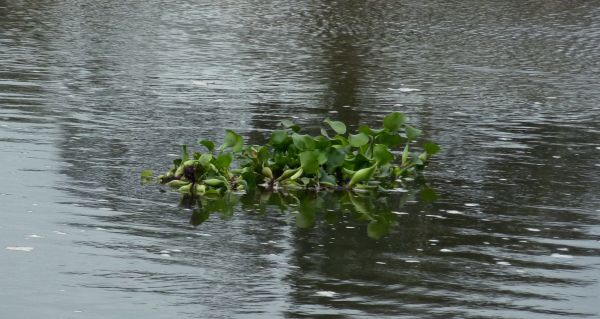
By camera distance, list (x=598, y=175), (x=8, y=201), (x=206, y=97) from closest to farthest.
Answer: (x=8, y=201) → (x=598, y=175) → (x=206, y=97)

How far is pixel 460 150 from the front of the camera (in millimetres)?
11656

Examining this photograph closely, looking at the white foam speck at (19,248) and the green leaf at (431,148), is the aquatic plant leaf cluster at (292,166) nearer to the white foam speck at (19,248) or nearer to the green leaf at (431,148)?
the green leaf at (431,148)

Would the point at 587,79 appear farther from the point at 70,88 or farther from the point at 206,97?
the point at 70,88

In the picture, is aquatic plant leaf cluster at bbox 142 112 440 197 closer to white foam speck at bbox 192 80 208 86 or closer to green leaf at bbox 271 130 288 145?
green leaf at bbox 271 130 288 145

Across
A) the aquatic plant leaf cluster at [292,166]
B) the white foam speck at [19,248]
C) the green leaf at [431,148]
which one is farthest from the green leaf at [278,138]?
the white foam speck at [19,248]

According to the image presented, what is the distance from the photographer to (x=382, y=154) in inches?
404

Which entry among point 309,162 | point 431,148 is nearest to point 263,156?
point 309,162

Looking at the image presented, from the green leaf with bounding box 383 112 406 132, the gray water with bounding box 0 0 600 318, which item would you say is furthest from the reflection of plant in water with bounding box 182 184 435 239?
the green leaf with bounding box 383 112 406 132

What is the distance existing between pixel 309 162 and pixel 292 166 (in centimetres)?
26

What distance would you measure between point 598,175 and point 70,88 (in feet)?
20.0

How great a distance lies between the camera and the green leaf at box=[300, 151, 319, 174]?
32.6 feet

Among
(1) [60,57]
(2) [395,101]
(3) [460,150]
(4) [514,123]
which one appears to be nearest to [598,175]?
Answer: (3) [460,150]

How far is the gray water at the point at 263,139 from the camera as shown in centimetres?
722

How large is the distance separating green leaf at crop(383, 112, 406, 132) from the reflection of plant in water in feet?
2.31
